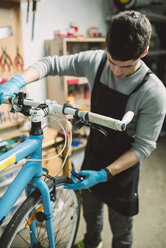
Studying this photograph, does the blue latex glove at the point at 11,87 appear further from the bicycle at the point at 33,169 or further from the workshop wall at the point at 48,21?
the workshop wall at the point at 48,21

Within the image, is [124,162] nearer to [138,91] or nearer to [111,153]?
[111,153]

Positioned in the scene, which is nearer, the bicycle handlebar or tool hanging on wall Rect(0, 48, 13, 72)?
the bicycle handlebar

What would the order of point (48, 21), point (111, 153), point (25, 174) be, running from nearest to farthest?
point (25, 174), point (111, 153), point (48, 21)

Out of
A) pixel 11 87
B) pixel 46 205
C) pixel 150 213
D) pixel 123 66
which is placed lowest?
pixel 150 213

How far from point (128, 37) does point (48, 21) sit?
133 centimetres

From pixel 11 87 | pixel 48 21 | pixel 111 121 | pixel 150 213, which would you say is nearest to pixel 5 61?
pixel 48 21

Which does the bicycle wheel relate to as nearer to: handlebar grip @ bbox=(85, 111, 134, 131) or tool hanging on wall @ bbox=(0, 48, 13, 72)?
handlebar grip @ bbox=(85, 111, 134, 131)

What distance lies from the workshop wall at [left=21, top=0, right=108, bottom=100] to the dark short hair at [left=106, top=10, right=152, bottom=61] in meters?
1.15

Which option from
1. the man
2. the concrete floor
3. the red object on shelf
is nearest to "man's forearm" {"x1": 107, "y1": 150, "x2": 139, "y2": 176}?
the man

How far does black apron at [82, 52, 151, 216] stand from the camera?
1064mm

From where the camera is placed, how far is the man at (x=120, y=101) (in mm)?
810

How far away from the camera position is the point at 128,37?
0.78 m

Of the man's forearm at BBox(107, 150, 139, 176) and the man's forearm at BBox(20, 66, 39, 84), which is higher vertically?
the man's forearm at BBox(20, 66, 39, 84)

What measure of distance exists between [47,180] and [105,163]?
38 centimetres
